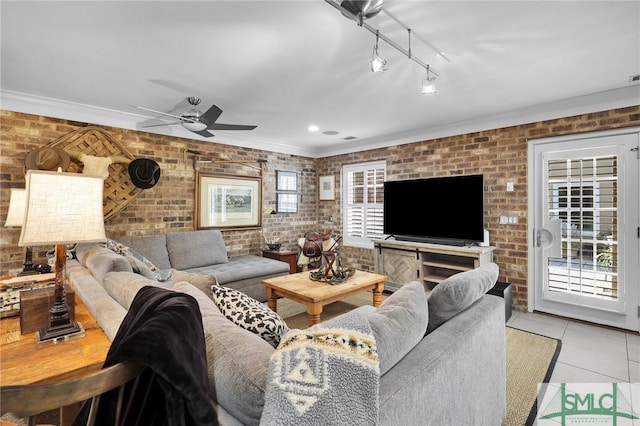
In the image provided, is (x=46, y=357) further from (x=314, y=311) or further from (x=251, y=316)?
(x=314, y=311)

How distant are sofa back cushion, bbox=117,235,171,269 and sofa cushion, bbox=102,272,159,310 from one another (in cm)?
202

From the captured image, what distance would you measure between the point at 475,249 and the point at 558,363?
138 centimetres

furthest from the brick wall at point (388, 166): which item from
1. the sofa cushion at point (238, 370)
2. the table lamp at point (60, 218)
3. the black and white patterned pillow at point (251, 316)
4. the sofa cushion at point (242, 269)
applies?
the sofa cushion at point (238, 370)

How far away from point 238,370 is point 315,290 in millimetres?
1985

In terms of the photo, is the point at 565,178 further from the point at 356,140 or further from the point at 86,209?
the point at 86,209

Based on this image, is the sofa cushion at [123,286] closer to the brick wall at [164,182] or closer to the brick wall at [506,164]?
the brick wall at [164,182]

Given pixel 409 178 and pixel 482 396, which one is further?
pixel 409 178

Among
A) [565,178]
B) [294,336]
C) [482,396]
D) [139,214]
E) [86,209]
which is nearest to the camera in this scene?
[294,336]

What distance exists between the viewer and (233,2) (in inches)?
67.2

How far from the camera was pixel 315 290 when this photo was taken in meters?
2.83

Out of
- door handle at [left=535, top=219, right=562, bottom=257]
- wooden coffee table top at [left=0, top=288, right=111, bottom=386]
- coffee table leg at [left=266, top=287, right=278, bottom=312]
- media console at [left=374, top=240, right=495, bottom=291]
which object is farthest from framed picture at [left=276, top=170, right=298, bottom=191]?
wooden coffee table top at [left=0, top=288, right=111, bottom=386]

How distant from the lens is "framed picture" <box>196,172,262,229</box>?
14.5 ft

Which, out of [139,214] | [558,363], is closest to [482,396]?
[558,363]

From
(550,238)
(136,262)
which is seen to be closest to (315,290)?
(136,262)
